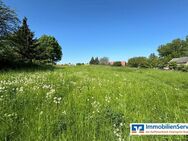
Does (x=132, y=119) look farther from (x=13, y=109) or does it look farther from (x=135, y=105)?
(x=13, y=109)

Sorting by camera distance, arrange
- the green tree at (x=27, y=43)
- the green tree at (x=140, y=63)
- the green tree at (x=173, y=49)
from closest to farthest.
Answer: the green tree at (x=27, y=43), the green tree at (x=140, y=63), the green tree at (x=173, y=49)

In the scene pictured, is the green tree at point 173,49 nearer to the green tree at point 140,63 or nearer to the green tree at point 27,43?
the green tree at point 140,63

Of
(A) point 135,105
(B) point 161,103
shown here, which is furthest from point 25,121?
(B) point 161,103

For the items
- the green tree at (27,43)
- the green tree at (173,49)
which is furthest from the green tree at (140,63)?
the green tree at (27,43)

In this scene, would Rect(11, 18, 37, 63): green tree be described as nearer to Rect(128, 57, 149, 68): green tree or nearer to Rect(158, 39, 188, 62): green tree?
Rect(128, 57, 149, 68): green tree

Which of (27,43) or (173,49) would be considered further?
(173,49)

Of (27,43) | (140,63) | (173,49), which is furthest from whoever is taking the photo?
(173,49)

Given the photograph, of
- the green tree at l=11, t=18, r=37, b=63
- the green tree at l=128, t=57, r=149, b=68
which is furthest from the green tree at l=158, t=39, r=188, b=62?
the green tree at l=11, t=18, r=37, b=63

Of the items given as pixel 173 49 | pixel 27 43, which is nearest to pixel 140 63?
pixel 173 49

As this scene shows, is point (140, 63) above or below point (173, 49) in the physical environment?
below

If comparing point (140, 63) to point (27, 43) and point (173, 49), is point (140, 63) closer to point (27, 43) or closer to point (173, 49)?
point (173, 49)

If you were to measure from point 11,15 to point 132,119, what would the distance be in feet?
81.9


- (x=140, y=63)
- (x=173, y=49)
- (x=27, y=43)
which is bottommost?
(x=140, y=63)

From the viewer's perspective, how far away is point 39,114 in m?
4.48
